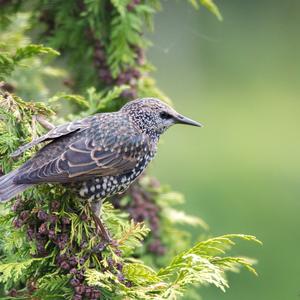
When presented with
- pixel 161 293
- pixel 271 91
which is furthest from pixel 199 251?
pixel 271 91

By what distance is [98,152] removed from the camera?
377 cm

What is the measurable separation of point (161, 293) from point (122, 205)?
1444 millimetres

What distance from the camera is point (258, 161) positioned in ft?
32.6

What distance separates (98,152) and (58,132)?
240 mm

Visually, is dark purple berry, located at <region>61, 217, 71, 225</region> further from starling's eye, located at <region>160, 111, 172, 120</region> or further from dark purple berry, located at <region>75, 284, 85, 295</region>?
starling's eye, located at <region>160, 111, 172, 120</region>

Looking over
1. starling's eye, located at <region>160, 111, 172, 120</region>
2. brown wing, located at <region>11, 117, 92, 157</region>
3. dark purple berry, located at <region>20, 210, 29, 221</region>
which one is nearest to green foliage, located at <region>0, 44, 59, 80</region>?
brown wing, located at <region>11, 117, 92, 157</region>

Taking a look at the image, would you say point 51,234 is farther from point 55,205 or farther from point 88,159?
point 88,159

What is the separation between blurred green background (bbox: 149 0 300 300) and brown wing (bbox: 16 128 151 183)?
397 centimetres

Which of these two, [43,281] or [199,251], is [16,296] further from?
[199,251]

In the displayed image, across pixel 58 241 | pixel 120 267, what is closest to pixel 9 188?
pixel 58 241

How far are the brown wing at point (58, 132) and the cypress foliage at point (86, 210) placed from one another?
74mm

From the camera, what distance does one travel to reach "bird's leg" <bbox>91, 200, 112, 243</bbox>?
3.36 metres

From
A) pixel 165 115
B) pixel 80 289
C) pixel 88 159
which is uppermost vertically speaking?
pixel 165 115

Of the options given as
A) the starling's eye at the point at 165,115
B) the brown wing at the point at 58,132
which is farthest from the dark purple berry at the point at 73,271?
the starling's eye at the point at 165,115
